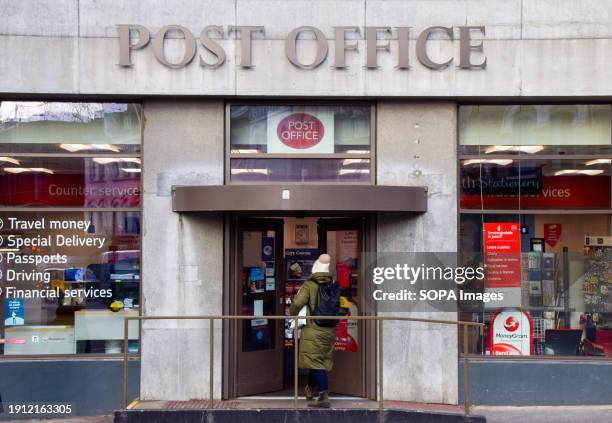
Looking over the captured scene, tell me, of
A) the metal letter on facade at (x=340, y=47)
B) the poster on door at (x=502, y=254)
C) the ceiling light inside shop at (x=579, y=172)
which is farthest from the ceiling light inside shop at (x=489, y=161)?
the metal letter on facade at (x=340, y=47)

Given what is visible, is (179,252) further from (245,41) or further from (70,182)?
(245,41)

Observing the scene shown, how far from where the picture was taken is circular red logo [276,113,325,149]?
395 inches

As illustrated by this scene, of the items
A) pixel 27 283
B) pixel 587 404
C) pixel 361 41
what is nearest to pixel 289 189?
pixel 361 41

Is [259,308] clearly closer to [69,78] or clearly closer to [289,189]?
[289,189]

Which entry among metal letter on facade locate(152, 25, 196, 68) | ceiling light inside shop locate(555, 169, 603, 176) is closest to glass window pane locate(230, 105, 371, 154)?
metal letter on facade locate(152, 25, 196, 68)

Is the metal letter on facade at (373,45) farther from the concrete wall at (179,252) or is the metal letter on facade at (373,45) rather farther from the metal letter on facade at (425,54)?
the concrete wall at (179,252)

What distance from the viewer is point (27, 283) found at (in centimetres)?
998

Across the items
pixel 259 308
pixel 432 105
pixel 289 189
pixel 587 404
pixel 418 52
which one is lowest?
pixel 587 404

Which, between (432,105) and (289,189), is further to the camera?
(432,105)

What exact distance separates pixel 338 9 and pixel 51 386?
237 inches

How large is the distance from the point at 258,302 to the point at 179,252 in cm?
132

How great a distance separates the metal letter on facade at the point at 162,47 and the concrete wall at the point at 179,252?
53 centimetres

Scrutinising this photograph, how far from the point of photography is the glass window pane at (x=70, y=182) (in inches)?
392

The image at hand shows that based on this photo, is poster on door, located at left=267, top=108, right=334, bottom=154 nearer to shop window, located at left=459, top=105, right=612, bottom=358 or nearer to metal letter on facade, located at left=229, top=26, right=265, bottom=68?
metal letter on facade, located at left=229, top=26, right=265, bottom=68
